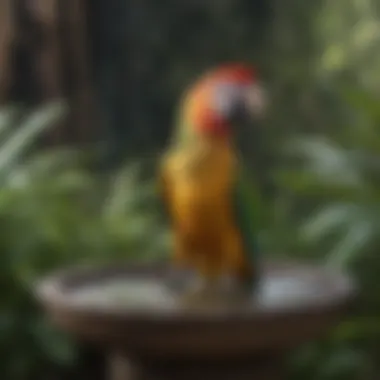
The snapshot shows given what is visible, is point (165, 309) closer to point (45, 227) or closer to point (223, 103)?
point (223, 103)

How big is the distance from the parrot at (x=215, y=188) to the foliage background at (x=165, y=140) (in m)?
0.43

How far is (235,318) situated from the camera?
3.73 ft

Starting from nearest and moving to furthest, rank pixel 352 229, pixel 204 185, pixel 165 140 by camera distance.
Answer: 1. pixel 204 185
2. pixel 352 229
3. pixel 165 140

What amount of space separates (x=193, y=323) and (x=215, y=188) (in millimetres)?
195

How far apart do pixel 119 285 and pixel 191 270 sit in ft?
0.33

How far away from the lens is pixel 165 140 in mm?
2184

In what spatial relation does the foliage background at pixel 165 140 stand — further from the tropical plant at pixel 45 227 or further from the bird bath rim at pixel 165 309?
the bird bath rim at pixel 165 309

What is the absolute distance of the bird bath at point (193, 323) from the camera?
1.15 m

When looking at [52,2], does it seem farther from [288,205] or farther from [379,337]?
[379,337]

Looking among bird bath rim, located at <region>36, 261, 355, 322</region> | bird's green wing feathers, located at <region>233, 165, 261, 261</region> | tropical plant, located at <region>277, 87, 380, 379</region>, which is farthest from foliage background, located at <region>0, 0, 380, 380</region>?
bird's green wing feathers, located at <region>233, 165, 261, 261</region>

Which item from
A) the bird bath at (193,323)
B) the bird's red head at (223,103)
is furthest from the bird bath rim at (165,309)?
the bird's red head at (223,103)

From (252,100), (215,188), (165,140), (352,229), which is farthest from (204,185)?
(165,140)

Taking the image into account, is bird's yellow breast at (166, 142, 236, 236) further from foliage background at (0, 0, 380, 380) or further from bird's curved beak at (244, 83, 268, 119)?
foliage background at (0, 0, 380, 380)

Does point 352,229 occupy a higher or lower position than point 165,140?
lower
